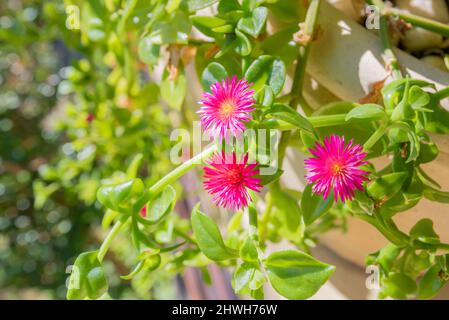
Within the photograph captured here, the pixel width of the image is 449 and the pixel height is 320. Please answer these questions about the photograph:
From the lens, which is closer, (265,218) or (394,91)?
(394,91)

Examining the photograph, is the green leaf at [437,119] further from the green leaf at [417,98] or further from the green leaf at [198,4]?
the green leaf at [198,4]

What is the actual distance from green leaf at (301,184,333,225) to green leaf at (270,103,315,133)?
0.15 feet

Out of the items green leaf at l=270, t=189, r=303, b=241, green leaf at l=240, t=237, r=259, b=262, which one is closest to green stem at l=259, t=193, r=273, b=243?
green leaf at l=270, t=189, r=303, b=241

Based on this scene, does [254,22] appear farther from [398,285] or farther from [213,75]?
[398,285]

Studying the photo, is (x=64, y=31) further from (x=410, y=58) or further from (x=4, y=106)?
(x=4, y=106)

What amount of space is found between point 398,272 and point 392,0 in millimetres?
159

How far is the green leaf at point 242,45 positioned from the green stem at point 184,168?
0.05 meters

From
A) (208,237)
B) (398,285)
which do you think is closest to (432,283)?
(398,285)

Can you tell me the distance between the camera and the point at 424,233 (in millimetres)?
295

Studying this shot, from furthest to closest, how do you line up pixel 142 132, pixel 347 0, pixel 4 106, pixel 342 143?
pixel 4 106 → pixel 142 132 → pixel 347 0 → pixel 342 143

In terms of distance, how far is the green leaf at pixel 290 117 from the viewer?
0.22m

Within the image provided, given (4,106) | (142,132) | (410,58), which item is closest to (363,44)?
(410,58)

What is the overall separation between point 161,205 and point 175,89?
0.10 meters
